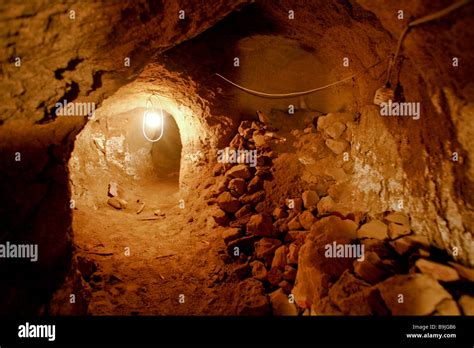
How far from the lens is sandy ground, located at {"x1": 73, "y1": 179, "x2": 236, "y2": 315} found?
3.10 m

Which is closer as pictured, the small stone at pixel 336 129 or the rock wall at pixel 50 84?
the rock wall at pixel 50 84

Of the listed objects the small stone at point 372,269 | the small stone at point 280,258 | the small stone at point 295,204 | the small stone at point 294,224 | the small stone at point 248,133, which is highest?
the small stone at point 248,133

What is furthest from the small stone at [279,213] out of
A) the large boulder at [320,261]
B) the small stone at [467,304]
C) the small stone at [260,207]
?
the small stone at [467,304]

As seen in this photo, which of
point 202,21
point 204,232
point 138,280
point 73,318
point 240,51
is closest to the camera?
point 73,318

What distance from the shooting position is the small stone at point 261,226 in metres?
3.73

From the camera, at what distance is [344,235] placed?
9.76 feet

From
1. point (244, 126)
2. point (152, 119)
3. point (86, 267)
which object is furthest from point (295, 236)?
point (152, 119)

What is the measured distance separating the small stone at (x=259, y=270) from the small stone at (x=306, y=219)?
746mm

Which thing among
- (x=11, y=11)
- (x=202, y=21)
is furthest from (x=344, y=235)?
(x=11, y=11)

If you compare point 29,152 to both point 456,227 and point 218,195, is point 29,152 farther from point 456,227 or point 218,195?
point 456,227

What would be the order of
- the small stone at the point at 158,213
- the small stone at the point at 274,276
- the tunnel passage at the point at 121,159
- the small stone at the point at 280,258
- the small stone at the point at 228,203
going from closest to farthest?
the small stone at the point at 274,276 → the small stone at the point at 280,258 → the small stone at the point at 228,203 → the small stone at the point at 158,213 → the tunnel passage at the point at 121,159

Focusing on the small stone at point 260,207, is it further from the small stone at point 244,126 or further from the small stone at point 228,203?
the small stone at point 244,126

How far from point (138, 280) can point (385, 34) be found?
4.08 meters

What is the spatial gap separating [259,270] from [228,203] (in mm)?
1353
